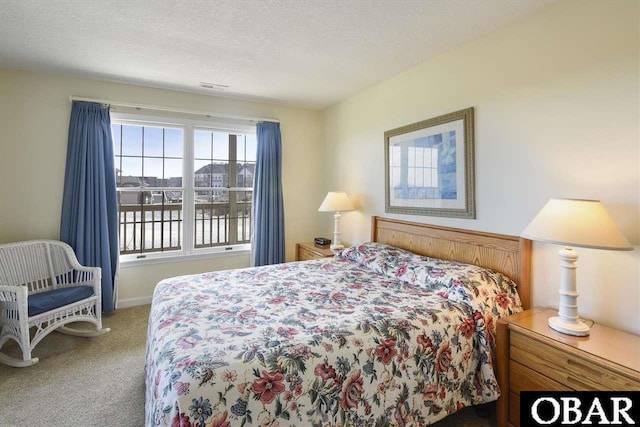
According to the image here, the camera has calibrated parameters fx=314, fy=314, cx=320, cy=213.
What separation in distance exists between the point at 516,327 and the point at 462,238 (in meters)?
0.89

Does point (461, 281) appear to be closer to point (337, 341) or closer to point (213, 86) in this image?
point (337, 341)

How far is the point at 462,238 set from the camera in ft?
8.11

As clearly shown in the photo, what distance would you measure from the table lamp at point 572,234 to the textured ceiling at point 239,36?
133 cm

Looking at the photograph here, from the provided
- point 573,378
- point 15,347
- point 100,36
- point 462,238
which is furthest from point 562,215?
point 15,347

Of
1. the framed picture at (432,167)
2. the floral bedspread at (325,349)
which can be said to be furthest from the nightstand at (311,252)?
the floral bedspread at (325,349)

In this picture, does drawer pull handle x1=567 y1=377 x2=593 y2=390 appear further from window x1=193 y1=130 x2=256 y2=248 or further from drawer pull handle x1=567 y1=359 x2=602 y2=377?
window x1=193 y1=130 x2=256 y2=248

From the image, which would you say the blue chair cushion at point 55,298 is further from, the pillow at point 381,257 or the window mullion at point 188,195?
the pillow at point 381,257

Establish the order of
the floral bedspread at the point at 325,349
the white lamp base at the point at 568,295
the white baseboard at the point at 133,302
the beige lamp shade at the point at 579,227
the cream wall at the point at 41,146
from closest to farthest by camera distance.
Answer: the floral bedspread at the point at 325,349
the beige lamp shade at the point at 579,227
the white lamp base at the point at 568,295
the cream wall at the point at 41,146
the white baseboard at the point at 133,302

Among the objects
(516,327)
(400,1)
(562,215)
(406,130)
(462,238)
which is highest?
(400,1)

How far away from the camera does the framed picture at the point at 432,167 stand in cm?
245

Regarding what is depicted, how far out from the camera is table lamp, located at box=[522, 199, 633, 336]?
148cm

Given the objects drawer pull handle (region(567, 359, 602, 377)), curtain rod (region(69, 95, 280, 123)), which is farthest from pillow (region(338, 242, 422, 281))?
curtain rod (region(69, 95, 280, 123))

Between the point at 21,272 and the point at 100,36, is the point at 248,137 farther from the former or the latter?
the point at 21,272

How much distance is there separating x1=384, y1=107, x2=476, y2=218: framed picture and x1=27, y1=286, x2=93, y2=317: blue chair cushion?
9.65ft
